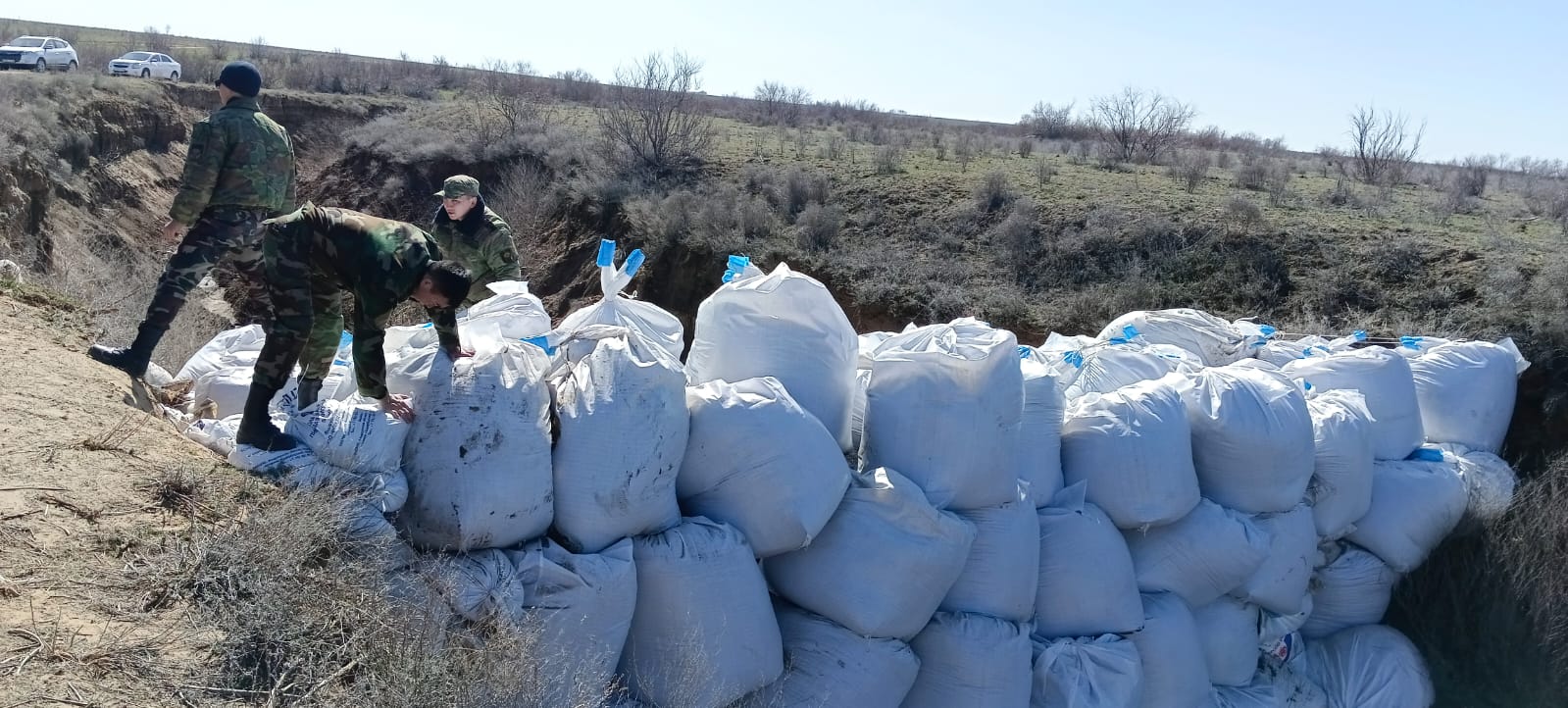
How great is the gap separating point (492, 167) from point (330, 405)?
13.8m

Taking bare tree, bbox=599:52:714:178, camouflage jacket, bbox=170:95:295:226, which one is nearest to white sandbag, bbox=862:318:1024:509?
camouflage jacket, bbox=170:95:295:226

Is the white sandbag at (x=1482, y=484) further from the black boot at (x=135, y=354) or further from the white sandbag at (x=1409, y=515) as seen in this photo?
the black boot at (x=135, y=354)

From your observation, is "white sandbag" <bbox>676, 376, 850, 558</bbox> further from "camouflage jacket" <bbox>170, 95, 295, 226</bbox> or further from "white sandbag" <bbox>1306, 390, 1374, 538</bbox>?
"white sandbag" <bbox>1306, 390, 1374, 538</bbox>

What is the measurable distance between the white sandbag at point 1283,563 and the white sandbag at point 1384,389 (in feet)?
2.36

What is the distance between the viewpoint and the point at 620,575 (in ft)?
9.55

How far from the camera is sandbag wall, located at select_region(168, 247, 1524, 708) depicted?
296 centimetres

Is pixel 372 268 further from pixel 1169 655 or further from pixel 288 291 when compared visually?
pixel 1169 655

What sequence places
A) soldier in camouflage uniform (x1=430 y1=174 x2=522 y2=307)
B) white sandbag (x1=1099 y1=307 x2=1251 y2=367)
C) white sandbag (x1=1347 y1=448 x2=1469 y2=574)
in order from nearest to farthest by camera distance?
white sandbag (x1=1347 y1=448 x2=1469 y2=574) → soldier in camouflage uniform (x1=430 y1=174 x2=522 y2=307) → white sandbag (x1=1099 y1=307 x2=1251 y2=367)

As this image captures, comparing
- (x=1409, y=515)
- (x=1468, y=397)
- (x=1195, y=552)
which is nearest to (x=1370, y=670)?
(x=1409, y=515)

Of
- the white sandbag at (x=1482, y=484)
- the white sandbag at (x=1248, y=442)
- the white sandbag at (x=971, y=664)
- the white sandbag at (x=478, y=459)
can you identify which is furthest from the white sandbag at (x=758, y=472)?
the white sandbag at (x=1482, y=484)

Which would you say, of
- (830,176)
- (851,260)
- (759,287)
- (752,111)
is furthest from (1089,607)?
(752,111)

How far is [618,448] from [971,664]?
4.36 feet

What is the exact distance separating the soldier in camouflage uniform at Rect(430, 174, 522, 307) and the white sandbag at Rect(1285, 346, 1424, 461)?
343cm

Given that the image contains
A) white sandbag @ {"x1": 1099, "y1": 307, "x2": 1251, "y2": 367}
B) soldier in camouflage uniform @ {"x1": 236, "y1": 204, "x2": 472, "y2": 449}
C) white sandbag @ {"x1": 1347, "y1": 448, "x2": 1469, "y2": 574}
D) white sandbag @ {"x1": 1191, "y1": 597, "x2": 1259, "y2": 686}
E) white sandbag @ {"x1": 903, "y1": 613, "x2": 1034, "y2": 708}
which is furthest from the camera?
white sandbag @ {"x1": 1099, "y1": 307, "x2": 1251, "y2": 367}
